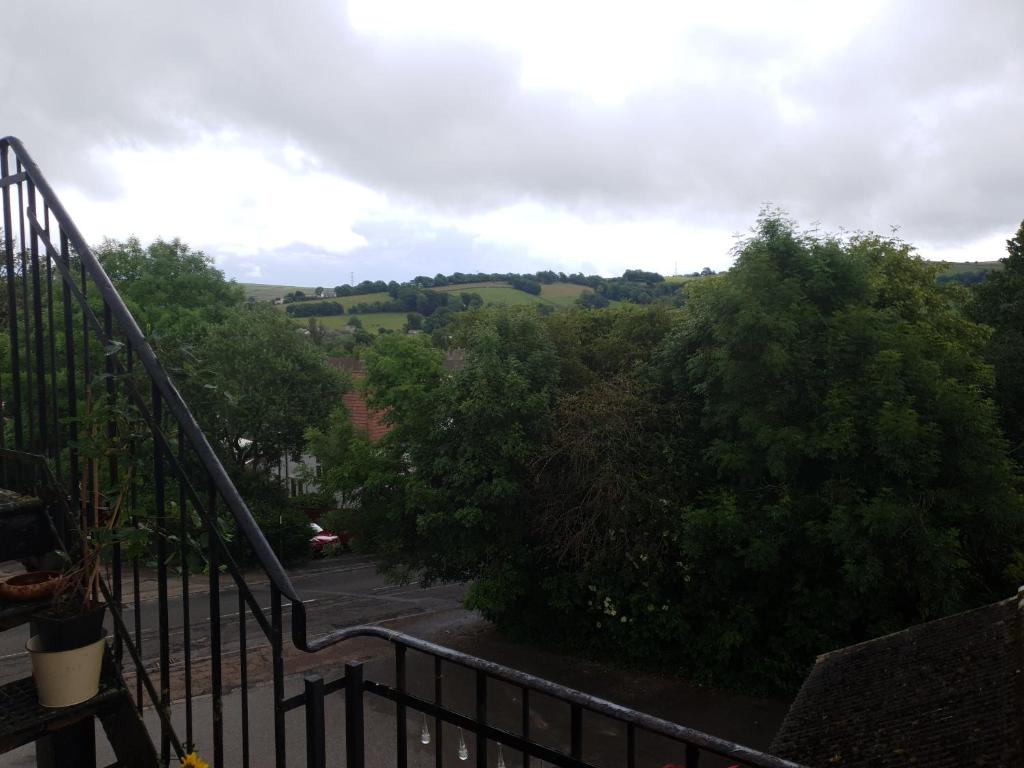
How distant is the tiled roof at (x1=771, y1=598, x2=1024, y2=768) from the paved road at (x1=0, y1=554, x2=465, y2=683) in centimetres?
984

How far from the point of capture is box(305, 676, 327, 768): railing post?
2150 millimetres

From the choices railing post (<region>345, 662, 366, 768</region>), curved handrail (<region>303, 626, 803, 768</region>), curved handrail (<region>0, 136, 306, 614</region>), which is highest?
curved handrail (<region>0, 136, 306, 614</region>)

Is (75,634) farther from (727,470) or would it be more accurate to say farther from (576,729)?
(727,470)

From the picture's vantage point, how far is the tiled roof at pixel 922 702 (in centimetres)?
710

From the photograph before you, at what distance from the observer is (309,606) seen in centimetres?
1950

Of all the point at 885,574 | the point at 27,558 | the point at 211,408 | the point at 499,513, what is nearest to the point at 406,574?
the point at 499,513

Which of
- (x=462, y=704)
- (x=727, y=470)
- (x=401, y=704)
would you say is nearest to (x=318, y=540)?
(x=462, y=704)

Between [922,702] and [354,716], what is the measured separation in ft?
26.6

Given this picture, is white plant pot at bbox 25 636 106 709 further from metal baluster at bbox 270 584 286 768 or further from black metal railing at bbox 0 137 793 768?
metal baluster at bbox 270 584 286 768

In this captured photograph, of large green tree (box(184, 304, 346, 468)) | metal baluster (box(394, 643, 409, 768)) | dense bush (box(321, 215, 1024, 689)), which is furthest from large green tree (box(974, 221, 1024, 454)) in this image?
large green tree (box(184, 304, 346, 468))

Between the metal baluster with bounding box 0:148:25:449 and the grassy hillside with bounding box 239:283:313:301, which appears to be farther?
the grassy hillside with bounding box 239:283:313:301

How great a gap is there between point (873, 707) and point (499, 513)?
7.76 meters

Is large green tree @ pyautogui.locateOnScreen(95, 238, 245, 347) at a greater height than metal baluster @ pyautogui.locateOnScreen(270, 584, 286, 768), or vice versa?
large green tree @ pyautogui.locateOnScreen(95, 238, 245, 347)

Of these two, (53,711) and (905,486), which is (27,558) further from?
(905,486)
